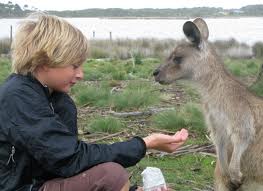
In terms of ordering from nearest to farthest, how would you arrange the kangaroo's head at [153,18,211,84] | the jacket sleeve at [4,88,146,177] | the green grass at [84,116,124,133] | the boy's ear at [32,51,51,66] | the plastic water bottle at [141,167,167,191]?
the jacket sleeve at [4,88,146,177]
the boy's ear at [32,51,51,66]
the plastic water bottle at [141,167,167,191]
the kangaroo's head at [153,18,211,84]
the green grass at [84,116,124,133]

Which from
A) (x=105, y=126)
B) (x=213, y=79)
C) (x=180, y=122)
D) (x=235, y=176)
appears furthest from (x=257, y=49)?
(x=235, y=176)

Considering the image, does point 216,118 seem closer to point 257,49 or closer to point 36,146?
point 36,146

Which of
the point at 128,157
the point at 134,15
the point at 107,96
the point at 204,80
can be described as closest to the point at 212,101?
the point at 204,80

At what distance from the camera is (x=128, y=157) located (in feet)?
9.43

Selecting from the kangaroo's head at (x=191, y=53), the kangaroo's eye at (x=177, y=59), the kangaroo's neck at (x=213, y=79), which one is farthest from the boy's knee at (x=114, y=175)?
the kangaroo's eye at (x=177, y=59)

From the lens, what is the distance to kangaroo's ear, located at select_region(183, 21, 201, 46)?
3999mm

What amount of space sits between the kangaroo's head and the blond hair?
137cm

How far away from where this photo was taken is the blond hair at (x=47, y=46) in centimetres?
271

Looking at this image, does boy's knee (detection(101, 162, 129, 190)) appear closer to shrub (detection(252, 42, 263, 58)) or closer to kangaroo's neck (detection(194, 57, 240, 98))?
kangaroo's neck (detection(194, 57, 240, 98))

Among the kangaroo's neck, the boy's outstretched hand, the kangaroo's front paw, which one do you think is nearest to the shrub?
the kangaroo's neck

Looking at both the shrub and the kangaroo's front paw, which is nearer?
the kangaroo's front paw

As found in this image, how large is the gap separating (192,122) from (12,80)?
11.7 feet

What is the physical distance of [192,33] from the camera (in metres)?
4.12

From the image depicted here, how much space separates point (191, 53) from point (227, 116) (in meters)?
0.63
